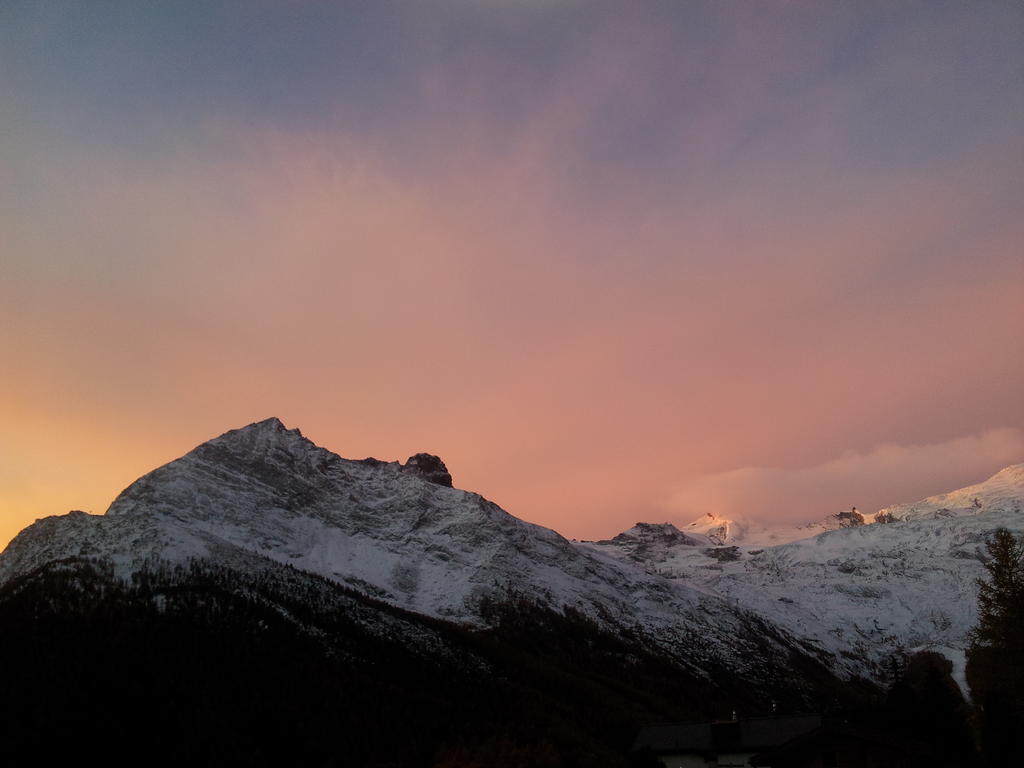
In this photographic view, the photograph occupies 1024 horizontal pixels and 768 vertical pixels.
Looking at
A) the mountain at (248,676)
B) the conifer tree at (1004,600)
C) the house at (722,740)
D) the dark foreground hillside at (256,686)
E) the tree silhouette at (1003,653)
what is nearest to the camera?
the tree silhouette at (1003,653)

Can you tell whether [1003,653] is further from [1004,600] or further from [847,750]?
[847,750]

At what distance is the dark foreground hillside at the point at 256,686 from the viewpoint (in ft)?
287

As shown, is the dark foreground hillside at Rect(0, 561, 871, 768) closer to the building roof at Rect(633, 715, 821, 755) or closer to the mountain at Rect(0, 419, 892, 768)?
the mountain at Rect(0, 419, 892, 768)

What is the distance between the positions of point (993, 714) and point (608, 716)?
106 metres

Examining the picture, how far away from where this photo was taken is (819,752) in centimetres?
6297

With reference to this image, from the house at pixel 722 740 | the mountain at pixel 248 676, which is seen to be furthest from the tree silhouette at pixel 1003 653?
the mountain at pixel 248 676

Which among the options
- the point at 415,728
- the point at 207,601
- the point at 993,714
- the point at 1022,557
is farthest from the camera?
the point at 207,601

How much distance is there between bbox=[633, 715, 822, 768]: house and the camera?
236 ft

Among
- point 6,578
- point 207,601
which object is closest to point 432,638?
point 207,601

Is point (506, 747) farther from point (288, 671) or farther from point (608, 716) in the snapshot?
point (608, 716)

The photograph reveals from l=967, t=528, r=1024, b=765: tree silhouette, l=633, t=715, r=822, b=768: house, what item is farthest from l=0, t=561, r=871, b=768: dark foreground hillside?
l=967, t=528, r=1024, b=765: tree silhouette

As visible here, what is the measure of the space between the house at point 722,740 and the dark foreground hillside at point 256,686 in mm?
11749

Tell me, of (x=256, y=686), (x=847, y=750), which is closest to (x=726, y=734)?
(x=847, y=750)

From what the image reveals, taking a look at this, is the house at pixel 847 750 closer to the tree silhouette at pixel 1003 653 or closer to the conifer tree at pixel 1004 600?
the tree silhouette at pixel 1003 653
